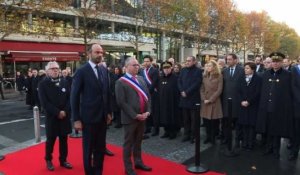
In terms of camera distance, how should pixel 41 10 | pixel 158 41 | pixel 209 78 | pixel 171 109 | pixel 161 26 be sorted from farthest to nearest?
pixel 158 41
pixel 161 26
pixel 41 10
pixel 171 109
pixel 209 78

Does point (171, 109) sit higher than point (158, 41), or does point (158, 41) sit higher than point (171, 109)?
point (158, 41)

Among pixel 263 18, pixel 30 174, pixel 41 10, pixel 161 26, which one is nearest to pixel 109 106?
pixel 30 174

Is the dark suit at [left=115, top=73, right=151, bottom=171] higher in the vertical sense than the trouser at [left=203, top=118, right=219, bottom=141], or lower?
higher

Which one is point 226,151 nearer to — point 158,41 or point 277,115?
point 277,115

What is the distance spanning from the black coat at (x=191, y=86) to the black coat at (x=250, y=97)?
0.98 meters

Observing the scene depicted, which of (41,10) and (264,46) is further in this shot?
(264,46)

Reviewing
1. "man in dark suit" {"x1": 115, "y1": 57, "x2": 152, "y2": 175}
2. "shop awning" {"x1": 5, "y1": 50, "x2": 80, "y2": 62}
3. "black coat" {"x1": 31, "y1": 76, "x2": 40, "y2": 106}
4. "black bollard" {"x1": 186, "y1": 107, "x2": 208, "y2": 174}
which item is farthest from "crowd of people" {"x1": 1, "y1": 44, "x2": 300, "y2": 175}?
"shop awning" {"x1": 5, "y1": 50, "x2": 80, "y2": 62}

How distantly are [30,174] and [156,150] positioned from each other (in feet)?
8.68

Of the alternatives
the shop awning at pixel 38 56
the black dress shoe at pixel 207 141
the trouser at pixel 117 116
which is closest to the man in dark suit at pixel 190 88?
the black dress shoe at pixel 207 141

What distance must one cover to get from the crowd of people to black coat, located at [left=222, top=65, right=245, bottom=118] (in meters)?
0.02

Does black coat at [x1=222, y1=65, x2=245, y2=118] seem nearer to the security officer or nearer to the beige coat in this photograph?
the beige coat

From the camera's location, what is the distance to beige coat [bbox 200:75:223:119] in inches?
302

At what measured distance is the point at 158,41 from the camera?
1938 inches

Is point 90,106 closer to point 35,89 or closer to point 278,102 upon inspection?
point 278,102
